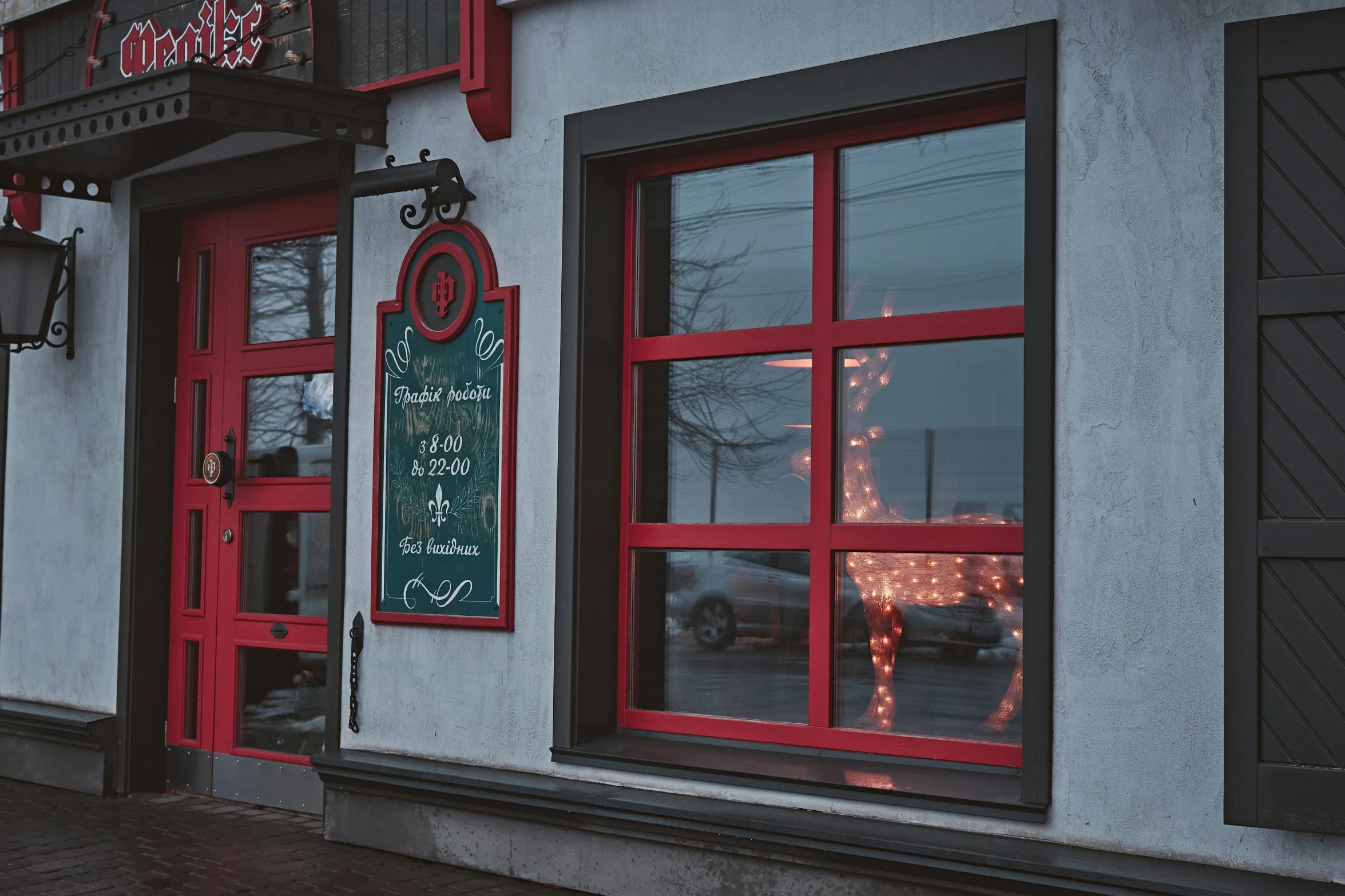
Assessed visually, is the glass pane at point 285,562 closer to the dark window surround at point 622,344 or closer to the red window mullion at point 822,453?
the dark window surround at point 622,344

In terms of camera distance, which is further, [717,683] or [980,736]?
[717,683]

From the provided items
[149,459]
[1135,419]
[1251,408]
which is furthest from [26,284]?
[1251,408]

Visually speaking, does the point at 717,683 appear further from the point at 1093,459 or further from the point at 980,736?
the point at 1093,459

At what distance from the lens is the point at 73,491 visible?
286 inches

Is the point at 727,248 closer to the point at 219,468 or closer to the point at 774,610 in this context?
the point at 774,610

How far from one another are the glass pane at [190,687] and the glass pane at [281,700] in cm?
40

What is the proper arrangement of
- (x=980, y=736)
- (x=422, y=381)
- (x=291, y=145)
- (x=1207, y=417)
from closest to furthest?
(x=1207, y=417) → (x=980, y=736) → (x=422, y=381) → (x=291, y=145)

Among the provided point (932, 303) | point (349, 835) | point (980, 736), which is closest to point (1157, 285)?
point (932, 303)

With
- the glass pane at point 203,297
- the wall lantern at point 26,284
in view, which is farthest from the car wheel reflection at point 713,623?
the wall lantern at point 26,284

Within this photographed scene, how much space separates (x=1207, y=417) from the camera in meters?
3.82

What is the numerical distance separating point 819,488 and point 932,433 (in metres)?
0.47

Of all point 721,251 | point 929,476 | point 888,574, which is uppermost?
point 721,251

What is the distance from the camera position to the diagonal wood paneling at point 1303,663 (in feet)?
11.6

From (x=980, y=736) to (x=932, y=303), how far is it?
57.1 inches
